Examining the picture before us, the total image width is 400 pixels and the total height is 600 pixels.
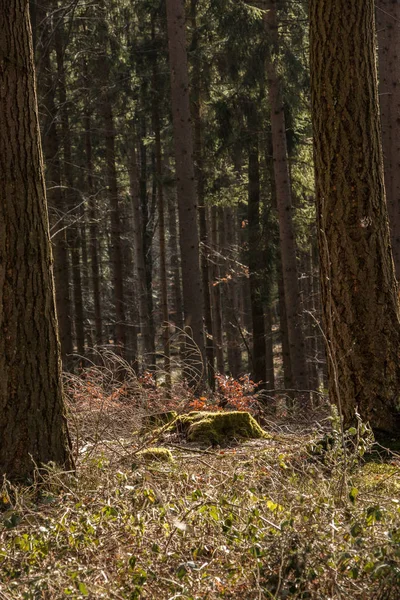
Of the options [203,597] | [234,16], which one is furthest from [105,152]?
[203,597]

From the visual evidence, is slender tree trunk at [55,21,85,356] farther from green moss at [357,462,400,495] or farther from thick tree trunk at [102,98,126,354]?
green moss at [357,462,400,495]

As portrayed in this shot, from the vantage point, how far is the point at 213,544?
3984 millimetres

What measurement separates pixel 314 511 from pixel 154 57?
57.8 ft

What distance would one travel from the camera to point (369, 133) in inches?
247

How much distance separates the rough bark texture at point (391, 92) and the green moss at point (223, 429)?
4.55 metres

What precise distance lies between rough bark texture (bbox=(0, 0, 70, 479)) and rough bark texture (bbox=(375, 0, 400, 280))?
7006 millimetres

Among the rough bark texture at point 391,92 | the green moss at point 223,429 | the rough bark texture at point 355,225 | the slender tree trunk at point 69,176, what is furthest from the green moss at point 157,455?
the slender tree trunk at point 69,176

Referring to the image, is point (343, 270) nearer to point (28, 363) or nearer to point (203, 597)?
point (28, 363)

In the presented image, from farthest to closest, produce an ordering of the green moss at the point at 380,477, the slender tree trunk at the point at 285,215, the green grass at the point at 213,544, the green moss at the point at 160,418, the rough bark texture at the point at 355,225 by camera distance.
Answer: the slender tree trunk at the point at 285,215 → the green moss at the point at 160,418 → the rough bark texture at the point at 355,225 → the green moss at the point at 380,477 → the green grass at the point at 213,544

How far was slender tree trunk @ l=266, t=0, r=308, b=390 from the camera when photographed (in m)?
14.8

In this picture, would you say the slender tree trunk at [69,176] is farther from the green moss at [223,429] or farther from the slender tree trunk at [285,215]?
the green moss at [223,429]

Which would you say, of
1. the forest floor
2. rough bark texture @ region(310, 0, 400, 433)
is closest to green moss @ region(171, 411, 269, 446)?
rough bark texture @ region(310, 0, 400, 433)

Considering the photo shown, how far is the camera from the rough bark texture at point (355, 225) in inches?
244

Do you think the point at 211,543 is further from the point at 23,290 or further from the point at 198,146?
the point at 198,146
